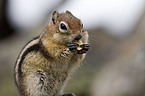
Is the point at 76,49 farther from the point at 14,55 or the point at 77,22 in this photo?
the point at 14,55

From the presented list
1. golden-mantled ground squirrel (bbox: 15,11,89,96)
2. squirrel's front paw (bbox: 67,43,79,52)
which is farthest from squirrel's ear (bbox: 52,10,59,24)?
squirrel's front paw (bbox: 67,43,79,52)

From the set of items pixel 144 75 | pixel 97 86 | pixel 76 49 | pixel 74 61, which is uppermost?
pixel 76 49

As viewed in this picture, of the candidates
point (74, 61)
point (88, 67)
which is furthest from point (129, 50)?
point (74, 61)

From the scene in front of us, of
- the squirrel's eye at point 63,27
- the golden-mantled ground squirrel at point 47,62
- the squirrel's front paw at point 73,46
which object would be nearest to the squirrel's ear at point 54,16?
the golden-mantled ground squirrel at point 47,62

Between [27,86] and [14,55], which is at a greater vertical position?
[27,86]

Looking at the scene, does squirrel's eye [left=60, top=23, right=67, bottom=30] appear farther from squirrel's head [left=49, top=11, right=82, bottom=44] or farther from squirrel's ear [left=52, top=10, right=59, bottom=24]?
squirrel's ear [left=52, top=10, right=59, bottom=24]

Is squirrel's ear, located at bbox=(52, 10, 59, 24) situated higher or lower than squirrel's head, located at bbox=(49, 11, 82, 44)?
higher

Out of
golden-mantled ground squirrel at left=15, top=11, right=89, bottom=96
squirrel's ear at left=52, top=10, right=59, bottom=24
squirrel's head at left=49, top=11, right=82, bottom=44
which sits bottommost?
golden-mantled ground squirrel at left=15, top=11, right=89, bottom=96

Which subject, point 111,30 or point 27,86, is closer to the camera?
point 27,86

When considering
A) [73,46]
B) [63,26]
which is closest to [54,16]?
[63,26]
